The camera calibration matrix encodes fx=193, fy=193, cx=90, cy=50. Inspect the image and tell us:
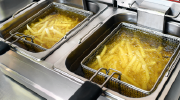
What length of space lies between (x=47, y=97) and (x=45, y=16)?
2.30 ft

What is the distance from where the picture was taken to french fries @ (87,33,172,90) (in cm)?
103

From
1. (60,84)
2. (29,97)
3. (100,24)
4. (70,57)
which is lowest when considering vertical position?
(29,97)

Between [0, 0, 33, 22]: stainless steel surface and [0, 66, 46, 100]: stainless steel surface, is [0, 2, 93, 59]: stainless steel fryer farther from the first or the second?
[0, 0, 33, 22]: stainless steel surface

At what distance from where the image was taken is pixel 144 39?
1260mm

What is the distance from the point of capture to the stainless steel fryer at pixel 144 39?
92 cm

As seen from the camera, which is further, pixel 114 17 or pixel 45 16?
pixel 45 16

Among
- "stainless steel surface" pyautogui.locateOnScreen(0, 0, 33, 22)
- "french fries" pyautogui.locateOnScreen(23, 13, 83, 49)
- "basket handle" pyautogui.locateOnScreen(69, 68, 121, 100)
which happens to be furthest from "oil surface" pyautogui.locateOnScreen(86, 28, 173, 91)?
"stainless steel surface" pyautogui.locateOnScreen(0, 0, 33, 22)

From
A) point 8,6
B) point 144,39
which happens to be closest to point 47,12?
point 8,6

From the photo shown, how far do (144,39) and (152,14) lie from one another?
167 millimetres

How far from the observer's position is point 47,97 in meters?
1.27

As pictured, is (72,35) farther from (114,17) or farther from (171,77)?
(171,77)

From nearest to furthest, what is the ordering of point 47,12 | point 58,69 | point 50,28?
point 58,69 < point 50,28 < point 47,12

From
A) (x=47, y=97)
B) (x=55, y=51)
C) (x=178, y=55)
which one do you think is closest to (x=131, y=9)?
(x=178, y=55)

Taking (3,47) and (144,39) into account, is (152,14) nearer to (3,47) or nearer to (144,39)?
(144,39)
